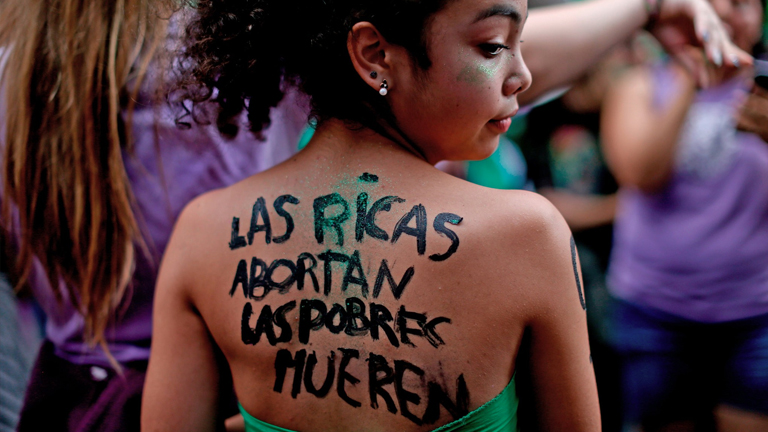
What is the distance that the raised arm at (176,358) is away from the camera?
1.17 meters

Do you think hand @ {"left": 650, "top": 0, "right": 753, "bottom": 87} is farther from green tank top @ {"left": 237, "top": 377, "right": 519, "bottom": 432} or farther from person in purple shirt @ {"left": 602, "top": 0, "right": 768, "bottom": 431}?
green tank top @ {"left": 237, "top": 377, "right": 519, "bottom": 432}

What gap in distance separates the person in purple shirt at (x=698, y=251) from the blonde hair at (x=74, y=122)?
212 cm

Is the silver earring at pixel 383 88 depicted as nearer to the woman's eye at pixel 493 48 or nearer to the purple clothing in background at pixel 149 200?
the woman's eye at pixel 493 48

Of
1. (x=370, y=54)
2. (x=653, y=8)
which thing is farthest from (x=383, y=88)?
(x=653, y=8)

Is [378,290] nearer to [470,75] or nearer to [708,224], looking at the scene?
[470,75]

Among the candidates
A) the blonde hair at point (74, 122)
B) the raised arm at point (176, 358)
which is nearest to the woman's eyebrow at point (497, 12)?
the raised arm at point (176, 358)

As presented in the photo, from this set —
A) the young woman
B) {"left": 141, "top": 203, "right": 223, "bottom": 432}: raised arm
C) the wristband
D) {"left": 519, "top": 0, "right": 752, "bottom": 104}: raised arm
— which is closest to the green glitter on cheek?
the young woman

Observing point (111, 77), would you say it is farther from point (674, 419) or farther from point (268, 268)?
point (674, 419)

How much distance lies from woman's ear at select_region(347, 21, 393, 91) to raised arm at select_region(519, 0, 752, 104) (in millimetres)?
658

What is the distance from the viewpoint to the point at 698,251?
7.20ft

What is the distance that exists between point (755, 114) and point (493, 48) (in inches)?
69.5

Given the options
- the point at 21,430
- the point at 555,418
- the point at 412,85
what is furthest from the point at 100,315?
the point at 555,418

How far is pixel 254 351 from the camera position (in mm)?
1040

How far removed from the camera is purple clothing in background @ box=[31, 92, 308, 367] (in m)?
1.53
